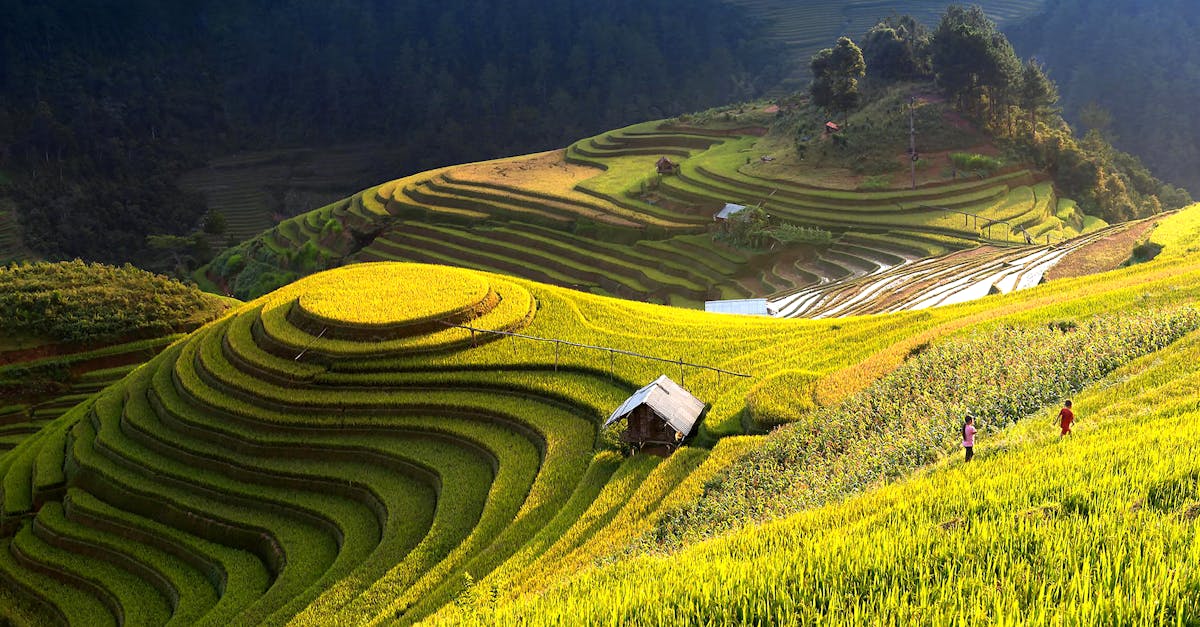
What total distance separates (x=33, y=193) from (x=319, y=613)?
76071 mm

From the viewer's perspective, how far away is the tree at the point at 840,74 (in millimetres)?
46906

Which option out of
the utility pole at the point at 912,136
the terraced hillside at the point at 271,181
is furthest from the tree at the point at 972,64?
the terraced hillside at the point at 271,181

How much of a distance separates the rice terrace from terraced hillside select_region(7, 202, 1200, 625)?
9 cm

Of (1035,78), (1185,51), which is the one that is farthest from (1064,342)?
(1185,51)

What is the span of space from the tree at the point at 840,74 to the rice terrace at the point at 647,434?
23.0 feet

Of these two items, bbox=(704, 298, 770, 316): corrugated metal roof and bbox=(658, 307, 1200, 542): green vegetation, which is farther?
bbox=(704, 298, 770, 316): corrugated metal roof

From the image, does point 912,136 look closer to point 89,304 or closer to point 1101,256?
point 1101,256

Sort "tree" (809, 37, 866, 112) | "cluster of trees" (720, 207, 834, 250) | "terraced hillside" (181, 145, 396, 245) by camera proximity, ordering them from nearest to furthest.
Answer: "cluster of trees" (720, 207, 834, 250), "tree" (809, 37, 866, 112), "terraced hillside" (181, 145, 396, 245)

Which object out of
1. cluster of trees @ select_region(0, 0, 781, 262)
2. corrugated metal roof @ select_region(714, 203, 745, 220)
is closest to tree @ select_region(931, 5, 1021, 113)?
corrugated metal roof @ select_region(714, 203, 745, 220)

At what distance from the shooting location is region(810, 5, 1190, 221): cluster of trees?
44.9 meters

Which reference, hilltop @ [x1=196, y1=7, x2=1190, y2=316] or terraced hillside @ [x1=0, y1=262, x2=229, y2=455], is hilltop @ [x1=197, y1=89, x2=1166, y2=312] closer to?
hilltop @ [x1=196, y1=7, x2=1190, y2=316]

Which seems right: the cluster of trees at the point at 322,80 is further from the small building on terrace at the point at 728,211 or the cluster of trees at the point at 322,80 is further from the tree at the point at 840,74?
the small building on terrace at the point at 728,211

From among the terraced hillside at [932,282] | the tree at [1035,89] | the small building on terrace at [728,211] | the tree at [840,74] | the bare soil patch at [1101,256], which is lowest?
the terraced hillside at [932,282]

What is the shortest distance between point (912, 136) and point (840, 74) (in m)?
6.47
